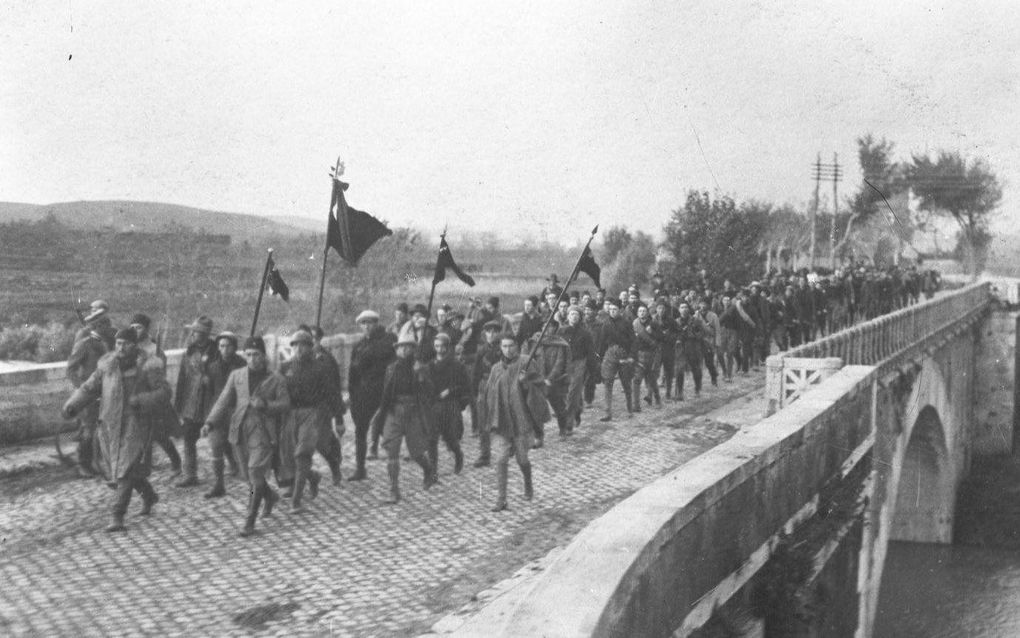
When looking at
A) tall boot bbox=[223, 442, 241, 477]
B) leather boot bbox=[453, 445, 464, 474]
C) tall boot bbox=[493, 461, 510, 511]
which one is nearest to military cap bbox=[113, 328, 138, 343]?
tall boot bbox=[223, 442, 241, 477]

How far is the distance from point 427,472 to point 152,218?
2172 centimetres

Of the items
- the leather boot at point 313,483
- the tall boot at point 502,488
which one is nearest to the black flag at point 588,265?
the tall boot at point 502,488

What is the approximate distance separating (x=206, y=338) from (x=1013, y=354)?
115ft

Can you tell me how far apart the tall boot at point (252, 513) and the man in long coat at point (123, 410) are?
0.91 metres

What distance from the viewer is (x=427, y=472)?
9.85 meters

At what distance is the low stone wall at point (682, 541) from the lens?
395cm

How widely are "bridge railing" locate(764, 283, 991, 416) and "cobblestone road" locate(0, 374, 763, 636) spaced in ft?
7.46

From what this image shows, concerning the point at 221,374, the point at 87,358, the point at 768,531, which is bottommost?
the point at 768,531

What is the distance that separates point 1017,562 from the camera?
94.0 ft

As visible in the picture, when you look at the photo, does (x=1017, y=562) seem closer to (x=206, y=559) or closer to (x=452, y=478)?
(x=452, y=478)

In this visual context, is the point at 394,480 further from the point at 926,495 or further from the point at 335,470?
the point at 926,495

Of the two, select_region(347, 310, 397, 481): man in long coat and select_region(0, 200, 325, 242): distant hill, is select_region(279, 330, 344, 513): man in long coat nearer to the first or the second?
select_region(347, 310, 397, 481): man in long coat

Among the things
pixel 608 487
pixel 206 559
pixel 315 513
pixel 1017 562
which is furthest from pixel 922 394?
pixel 206 559

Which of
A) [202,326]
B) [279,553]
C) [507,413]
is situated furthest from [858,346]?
[279,553]
